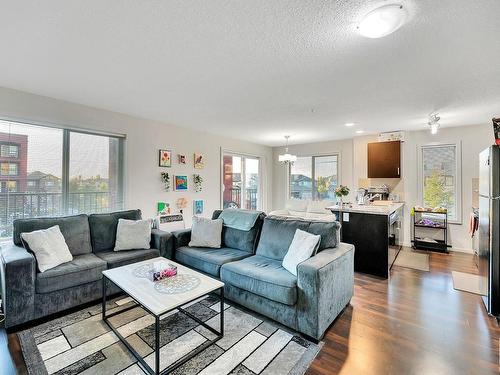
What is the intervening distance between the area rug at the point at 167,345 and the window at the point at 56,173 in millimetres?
1621

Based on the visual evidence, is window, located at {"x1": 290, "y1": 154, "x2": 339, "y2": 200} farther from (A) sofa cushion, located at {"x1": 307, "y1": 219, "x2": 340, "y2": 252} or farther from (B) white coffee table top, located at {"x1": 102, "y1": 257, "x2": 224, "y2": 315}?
(B) white coffee table top, located at {"x1": 102, "y1": 257, "x2": 224, "y2": 315}

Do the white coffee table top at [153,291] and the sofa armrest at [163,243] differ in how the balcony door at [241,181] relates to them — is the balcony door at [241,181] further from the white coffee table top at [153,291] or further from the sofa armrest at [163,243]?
the white coffee table top at [153,291]

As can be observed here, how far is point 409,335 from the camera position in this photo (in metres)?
2.12

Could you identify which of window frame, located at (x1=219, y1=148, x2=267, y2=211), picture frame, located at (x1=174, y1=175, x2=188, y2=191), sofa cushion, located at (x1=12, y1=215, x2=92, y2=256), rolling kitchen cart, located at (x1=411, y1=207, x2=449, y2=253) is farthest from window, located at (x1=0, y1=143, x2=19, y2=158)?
rolling kitchen cart, located at (x1=411, y1=207, x2=449, y2=253)

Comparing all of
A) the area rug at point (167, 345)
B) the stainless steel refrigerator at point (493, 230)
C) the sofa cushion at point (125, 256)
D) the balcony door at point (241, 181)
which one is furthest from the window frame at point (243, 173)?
the stainless steel refrigerator at point (493, 230)

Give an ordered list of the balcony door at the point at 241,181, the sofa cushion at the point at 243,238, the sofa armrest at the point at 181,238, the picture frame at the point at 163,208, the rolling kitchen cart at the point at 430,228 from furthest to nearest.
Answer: the balcony door at the point at 241,181, the rolling kitchen cart at the point at 430,228, the picture frame at the point at 163,208, the sofa armrest at the point at 181,238, the sofa cushion at the point at 243,238

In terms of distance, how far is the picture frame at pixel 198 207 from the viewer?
4.95 m

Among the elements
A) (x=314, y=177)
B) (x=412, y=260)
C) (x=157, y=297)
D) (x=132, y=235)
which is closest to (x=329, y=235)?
(x=157, y=297)

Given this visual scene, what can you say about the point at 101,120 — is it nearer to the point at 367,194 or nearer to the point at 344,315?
the point at 344,315

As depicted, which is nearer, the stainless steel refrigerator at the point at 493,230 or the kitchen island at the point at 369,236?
the stainless steel refrigerator at the point at 493,230

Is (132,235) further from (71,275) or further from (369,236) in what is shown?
(369,236)

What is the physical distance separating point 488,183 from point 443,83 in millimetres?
1162

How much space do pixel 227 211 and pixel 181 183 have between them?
1527mm

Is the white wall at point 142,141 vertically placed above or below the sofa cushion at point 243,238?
above
